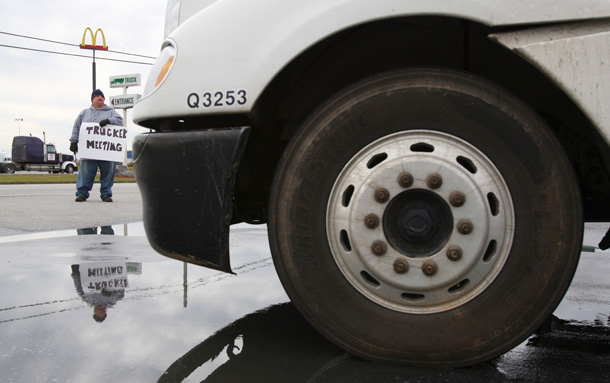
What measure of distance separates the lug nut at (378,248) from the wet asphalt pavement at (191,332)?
0.37m

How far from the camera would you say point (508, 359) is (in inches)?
66.1

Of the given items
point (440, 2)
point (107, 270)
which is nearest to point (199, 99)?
point (440, 2)

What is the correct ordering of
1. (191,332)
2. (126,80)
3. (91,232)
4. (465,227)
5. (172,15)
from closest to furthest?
(465,227), (191,332), (172,15), (91,232), (126,80)

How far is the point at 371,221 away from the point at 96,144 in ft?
25.8

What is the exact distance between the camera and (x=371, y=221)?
157 cm

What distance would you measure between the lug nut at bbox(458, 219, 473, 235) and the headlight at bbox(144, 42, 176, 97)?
1122 mm

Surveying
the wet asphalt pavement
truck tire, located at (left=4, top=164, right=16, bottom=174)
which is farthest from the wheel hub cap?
truck tire, located at (left=4, top=164, right=16, bottom=174)

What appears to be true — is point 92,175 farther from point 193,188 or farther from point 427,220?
point 427,220

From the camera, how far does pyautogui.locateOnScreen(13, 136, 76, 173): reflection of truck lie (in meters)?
39.8

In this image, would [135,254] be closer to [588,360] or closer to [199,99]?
[199,99]

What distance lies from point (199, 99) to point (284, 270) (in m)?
0.65

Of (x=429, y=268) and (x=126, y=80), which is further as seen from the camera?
(x=126, y=80)

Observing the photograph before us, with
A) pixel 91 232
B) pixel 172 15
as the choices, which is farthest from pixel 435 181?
pixel 91 232

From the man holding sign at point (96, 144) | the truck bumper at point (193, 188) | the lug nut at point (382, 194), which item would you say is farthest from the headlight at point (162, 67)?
the man holding sign at point (96, 144)
